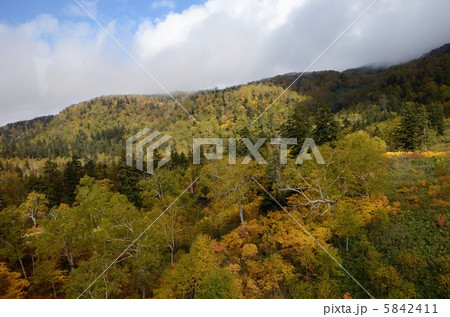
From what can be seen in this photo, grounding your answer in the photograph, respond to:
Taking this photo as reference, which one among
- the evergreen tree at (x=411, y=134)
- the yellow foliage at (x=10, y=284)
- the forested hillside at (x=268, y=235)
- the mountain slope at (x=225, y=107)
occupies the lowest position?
the yellow foliage at (x=10, y=284)

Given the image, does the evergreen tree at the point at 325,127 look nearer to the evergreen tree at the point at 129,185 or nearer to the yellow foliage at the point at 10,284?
the evergreen tree at the point at 129,185

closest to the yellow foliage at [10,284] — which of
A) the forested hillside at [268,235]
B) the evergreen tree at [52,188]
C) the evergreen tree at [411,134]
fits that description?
the forested hillside at [268,235]

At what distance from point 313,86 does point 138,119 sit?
11687 centimetres

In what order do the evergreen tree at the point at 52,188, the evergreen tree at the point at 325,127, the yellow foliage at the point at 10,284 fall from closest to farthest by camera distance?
the yellow foliage at the point at 10,284
the evergreen tree at the point at 325,127
the evergreen tree at the point at 52,188

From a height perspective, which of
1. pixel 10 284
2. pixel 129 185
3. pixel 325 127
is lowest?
pixel 10 284

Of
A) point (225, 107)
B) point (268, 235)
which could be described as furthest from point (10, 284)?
point (225, 107)

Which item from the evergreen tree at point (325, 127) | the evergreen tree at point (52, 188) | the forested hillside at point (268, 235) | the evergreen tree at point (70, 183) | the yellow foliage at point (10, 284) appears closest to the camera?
the forested hillside at point (268, 235)

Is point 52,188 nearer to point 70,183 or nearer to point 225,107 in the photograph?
point 70,183

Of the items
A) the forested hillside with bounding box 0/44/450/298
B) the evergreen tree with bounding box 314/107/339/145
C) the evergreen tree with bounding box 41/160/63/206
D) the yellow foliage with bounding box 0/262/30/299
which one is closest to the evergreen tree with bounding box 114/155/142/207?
the forested hillside with bounding box 0/44/450/298

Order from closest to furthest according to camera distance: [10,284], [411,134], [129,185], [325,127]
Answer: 1. [10,284]
2. [325,127]
3. [129,185]
4. [411,134]

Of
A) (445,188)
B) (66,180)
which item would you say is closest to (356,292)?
(445,188)

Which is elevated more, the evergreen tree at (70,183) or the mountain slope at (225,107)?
the mountain slope at (225,107)

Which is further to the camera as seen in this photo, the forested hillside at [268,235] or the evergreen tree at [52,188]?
the evergreen tree at [52,188]
